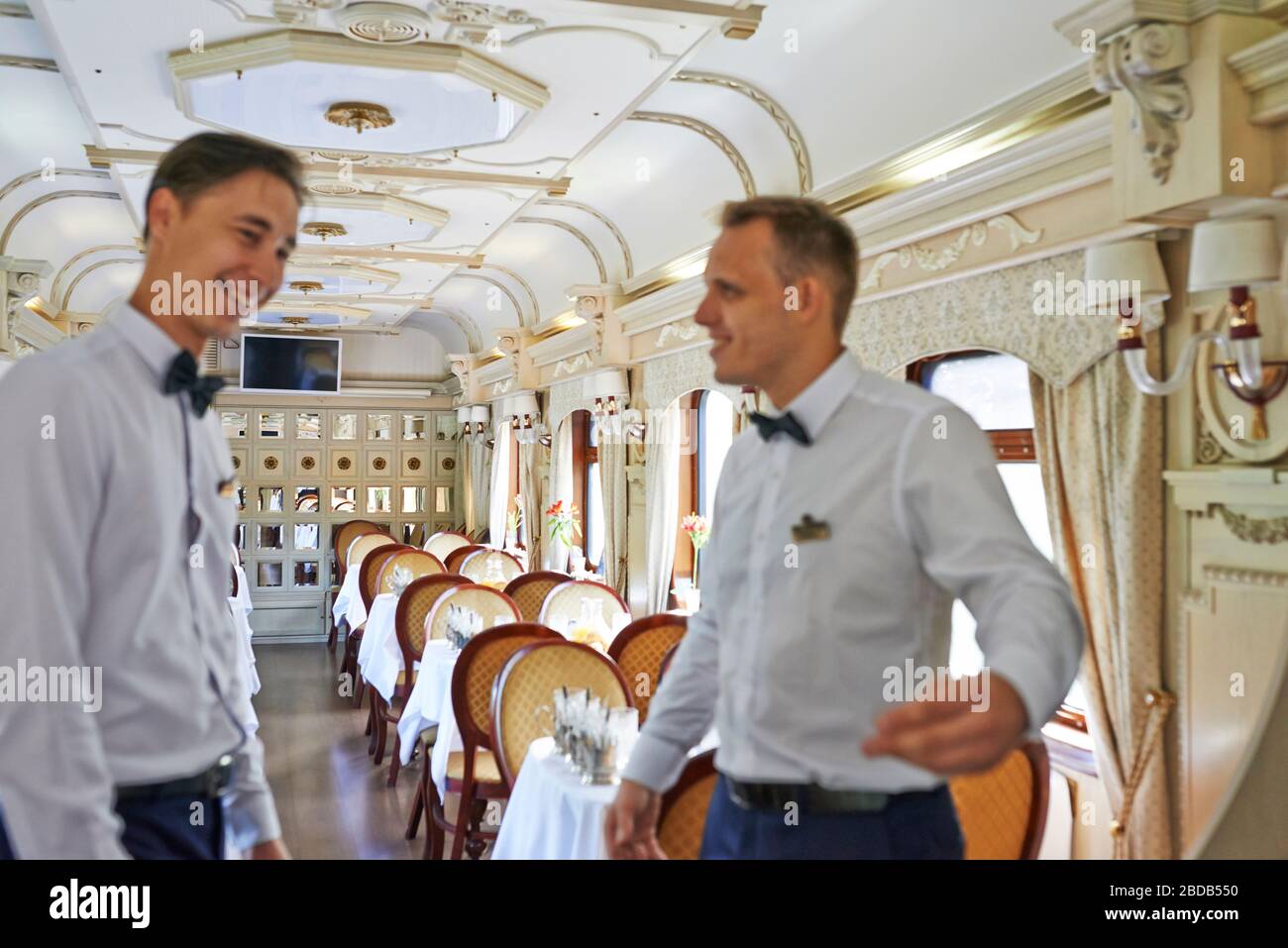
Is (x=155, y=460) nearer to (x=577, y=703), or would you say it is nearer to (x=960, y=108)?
(x=577, y=703)

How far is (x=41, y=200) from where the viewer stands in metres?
3.32

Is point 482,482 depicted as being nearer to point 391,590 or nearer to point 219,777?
point 391,590

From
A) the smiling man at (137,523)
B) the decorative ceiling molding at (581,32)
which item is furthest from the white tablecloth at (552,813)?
the decorative ceiling molding at (581,32)

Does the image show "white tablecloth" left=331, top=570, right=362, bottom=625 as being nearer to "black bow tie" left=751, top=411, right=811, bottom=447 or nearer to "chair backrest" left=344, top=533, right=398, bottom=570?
"chair backrest" left=344, top=533, right=398, bottom=570

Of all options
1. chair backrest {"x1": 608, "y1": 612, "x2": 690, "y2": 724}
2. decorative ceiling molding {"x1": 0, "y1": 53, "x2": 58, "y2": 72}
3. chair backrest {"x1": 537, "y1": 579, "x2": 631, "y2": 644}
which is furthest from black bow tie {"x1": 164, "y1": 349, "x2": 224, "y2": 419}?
chair backrest {"x1": 537, "y1": 579, "x2": 631, "y2": 644}

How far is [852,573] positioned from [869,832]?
0.29m

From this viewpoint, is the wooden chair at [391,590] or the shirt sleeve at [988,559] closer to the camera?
the shirt sleeve at [988,559]

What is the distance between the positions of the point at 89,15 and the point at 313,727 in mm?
4190

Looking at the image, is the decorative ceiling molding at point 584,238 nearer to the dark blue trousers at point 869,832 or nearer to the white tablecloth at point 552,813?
the white tablecloth at point 552,813

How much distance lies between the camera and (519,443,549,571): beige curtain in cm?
775

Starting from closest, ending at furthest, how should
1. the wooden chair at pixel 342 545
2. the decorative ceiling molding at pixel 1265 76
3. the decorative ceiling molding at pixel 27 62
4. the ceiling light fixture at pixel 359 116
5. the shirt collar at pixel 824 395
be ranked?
the shirt collar at pixel 824 395 < the decorative ceiling molding at pixel 1265 76 < the ceiling light fixture at pixel 359 116 < the decorative ceiling molding at pixel 27 62 < the wooden chair at pixel 342 545

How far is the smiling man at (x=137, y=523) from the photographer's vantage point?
86 cm

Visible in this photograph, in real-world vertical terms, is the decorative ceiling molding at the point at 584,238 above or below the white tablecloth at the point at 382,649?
above
